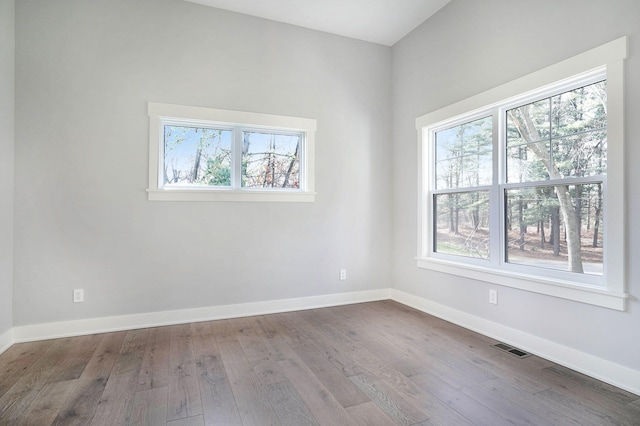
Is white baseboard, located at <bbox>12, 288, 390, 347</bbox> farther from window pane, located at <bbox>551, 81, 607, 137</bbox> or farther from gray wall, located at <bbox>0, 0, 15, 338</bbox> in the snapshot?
window pane, located at <bbox>551, 81, 607, 137</bbox>

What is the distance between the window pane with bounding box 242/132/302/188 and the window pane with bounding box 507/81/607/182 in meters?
2.24

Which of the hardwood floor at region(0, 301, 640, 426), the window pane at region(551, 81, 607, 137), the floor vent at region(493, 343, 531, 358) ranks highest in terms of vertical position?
the window pane at region(551, 81, 607, 137)

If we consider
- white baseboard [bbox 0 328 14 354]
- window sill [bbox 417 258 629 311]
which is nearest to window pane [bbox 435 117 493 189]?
window sill [bbox 417 258 629 311]

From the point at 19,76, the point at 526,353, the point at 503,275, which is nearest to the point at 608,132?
the point at 503,275

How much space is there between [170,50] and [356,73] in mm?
2147

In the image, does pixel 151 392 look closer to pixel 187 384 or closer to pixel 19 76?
pixel 187 384

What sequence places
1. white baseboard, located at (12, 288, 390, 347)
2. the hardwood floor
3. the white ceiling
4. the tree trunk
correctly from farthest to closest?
1. the white ceiling
2. white baseboard, located at (12, 288, 390, 347)
3. the tree trunk
4. the hardwood floor

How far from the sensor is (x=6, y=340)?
2.71 m

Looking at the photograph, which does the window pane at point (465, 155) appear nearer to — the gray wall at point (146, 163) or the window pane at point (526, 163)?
the window pane at point (526, 163)

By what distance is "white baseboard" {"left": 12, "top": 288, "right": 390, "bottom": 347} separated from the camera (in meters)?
2.92

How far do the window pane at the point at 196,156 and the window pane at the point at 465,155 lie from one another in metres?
2.38

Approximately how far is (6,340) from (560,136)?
15.5 feet

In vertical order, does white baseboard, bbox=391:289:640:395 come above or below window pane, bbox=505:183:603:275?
below

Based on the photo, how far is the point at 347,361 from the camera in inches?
98.3
